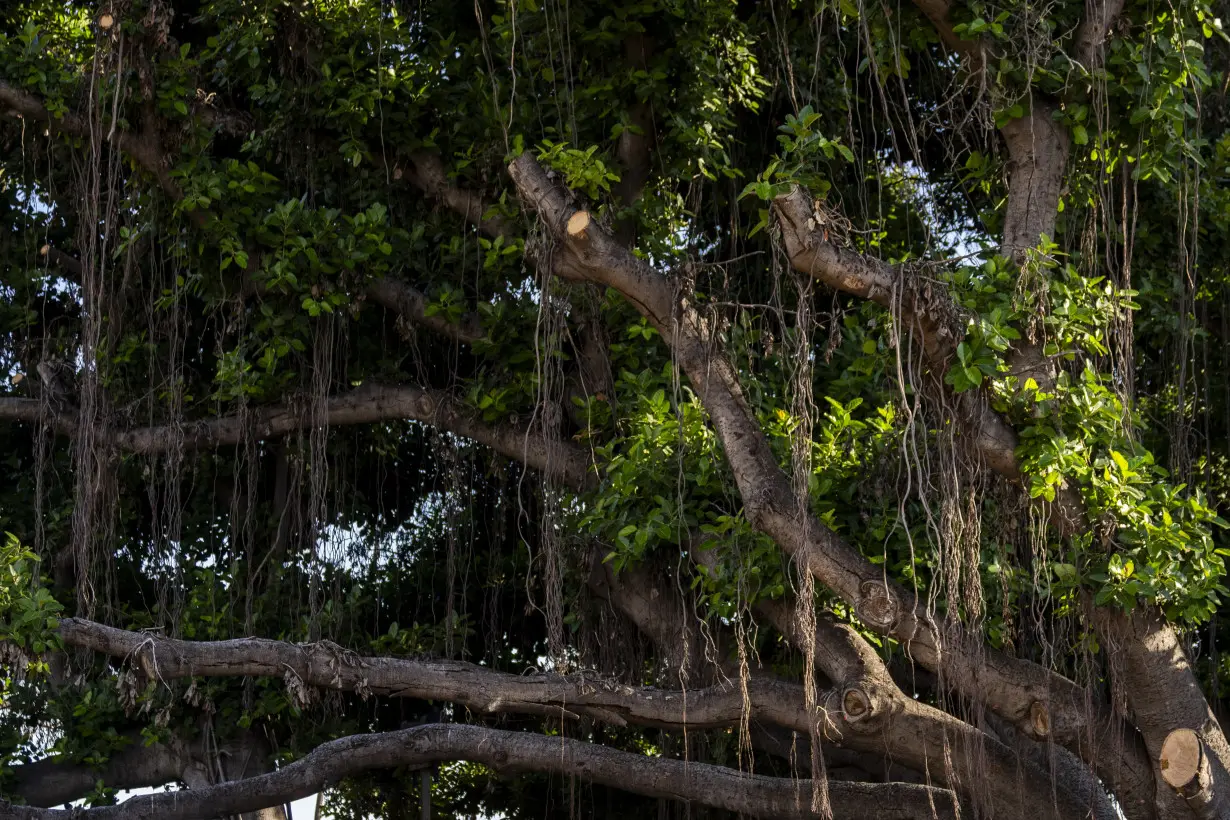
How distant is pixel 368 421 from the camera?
5.21 m

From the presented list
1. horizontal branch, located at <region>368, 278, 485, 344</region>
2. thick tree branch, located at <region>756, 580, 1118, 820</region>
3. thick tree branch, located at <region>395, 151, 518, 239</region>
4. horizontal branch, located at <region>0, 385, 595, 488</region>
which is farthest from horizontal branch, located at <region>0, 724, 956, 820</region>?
thick tree branch, located at <region>395, 151, 518, 239</region>

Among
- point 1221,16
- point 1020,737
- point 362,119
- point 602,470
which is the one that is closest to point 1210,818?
point 1020,737

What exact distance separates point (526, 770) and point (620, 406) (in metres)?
1.14

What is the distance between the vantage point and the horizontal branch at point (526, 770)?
4.12m

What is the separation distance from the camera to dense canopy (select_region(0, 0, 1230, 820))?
370 centimetres

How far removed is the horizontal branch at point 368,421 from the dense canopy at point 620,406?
0.02 metres

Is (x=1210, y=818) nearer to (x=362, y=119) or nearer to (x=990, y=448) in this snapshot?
(x=990, y=448)

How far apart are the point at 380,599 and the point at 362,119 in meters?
1.77

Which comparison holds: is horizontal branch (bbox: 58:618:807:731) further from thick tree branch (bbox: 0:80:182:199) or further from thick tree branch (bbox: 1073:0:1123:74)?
thick tree branch (bbox: 1073:0:1123:74)

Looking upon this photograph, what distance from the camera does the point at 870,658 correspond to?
13.0ft

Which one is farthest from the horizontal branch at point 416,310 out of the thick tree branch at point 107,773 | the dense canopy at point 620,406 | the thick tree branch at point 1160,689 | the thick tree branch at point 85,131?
the thick tree branch at point 1160,689

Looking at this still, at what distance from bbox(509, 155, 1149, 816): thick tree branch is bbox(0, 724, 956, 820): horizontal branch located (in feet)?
1.25

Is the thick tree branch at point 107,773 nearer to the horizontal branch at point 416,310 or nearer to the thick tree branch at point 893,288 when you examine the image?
the horizontal branch at point 416,310

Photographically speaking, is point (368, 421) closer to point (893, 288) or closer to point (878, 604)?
point (878, 604)
